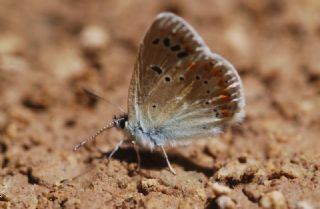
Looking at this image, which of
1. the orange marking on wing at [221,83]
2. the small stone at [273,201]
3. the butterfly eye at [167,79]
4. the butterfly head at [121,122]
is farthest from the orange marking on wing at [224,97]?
the small stone at [273,201]

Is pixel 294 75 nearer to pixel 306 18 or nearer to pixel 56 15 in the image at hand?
pixel 306 18

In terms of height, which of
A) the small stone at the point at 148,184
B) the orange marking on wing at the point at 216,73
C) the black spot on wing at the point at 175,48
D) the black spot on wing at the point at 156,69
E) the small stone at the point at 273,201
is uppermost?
the black spot on wing at the point at 175,48

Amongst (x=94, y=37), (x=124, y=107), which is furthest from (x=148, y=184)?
(x=94, y=37)

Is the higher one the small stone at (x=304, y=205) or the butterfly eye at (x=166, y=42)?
the butterfly eye at (x=166, y=42)

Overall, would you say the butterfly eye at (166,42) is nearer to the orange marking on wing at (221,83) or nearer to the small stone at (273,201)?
the orange marking on wing at (221,83)

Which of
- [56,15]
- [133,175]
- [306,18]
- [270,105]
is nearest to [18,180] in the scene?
[133,175]

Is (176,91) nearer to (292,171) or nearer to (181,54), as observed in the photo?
(181,54)

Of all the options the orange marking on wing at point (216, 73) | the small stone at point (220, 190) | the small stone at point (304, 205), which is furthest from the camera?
the orange marking on wing at point (216, 73)
